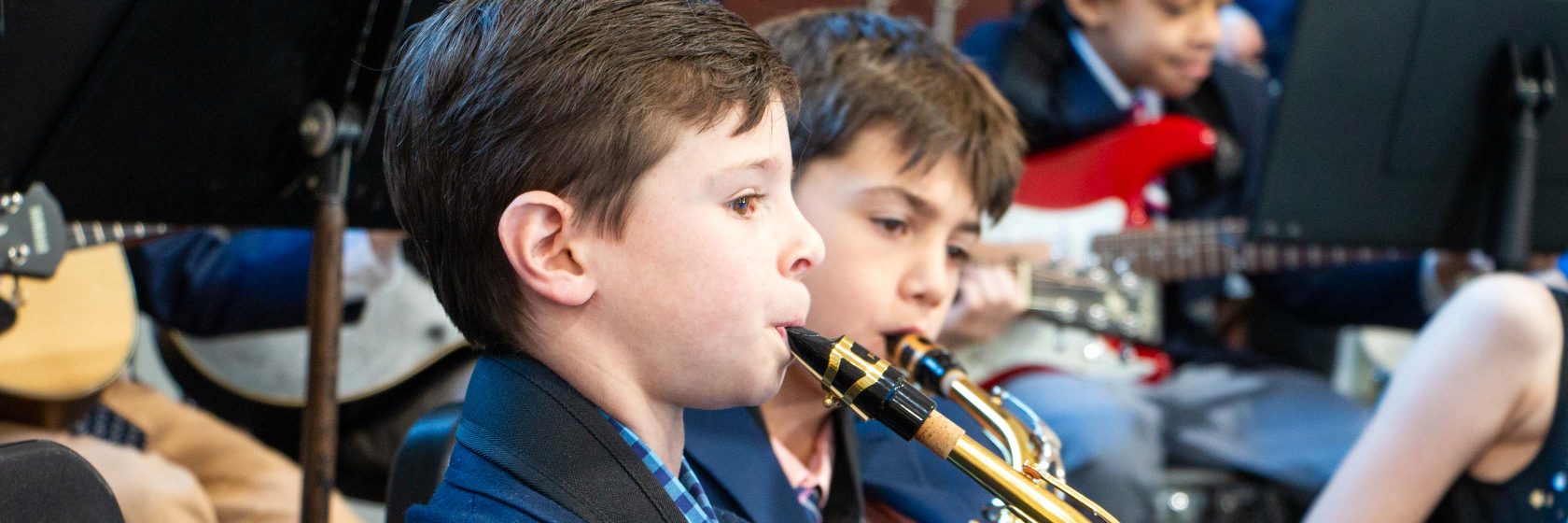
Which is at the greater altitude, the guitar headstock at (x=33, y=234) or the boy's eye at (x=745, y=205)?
the boy's eye at (x=745, y=205)

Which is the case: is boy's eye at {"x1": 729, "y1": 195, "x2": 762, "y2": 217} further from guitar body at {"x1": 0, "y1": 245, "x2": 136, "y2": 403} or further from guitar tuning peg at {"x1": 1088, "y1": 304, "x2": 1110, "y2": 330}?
guitar tuning peg at {"x1": 1088, "y1": 304, "x2": 1110, "y2": 330}

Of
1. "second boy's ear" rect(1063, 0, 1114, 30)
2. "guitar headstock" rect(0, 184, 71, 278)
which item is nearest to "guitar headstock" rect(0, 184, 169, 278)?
"guitar headstock" rect(0, 184, 71, 278)

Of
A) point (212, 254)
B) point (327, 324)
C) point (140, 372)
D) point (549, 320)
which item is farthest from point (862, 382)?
point (140, 372)

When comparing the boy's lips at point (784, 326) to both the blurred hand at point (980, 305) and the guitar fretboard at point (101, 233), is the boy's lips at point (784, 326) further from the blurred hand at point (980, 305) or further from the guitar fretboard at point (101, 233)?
the blurred hand at point (980, 305)

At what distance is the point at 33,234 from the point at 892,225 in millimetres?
790

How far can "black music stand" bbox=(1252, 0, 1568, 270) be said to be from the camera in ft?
6.27

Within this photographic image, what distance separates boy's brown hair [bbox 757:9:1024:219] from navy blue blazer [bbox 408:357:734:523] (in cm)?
44

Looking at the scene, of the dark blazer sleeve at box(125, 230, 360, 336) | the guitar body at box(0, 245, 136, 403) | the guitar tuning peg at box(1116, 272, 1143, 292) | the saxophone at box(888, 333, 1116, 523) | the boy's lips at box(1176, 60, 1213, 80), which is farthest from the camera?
the boy's lips at box(1176, 60, 1213, 80)

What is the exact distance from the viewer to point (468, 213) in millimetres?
798

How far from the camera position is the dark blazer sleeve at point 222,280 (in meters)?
1.88

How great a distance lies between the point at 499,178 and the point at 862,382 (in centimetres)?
25

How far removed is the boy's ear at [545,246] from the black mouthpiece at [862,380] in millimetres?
141

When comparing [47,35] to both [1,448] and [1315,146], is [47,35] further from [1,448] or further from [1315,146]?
[1315,146]

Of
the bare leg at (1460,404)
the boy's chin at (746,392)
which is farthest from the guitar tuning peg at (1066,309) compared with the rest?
the boy's chin at (746,392)
